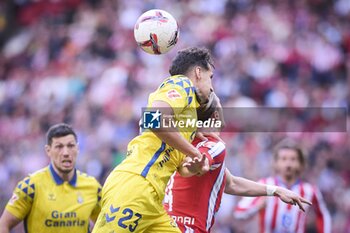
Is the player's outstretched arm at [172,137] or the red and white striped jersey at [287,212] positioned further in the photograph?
the red and white striped jersey at [287,212]

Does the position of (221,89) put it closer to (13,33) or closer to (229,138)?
(229,138)

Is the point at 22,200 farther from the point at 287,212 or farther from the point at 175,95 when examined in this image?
the point at 287,212

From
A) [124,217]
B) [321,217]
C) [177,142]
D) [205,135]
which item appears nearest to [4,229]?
[124,217]

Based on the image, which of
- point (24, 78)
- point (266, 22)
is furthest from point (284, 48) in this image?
point (24, 78)

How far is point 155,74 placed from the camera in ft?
54.2

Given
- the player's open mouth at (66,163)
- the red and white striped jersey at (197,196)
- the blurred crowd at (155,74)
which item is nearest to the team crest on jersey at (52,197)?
the player's open mouth at (66,163)

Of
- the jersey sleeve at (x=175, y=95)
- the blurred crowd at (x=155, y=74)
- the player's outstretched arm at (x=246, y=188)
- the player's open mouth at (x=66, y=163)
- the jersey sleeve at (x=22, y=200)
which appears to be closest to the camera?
the jersey sleeve at (x=175, y=95)

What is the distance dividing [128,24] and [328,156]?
5.90 metres

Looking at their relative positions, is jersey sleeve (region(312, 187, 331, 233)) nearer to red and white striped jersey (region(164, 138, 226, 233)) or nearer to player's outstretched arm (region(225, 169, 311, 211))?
player's outstretched arm (region(225, 169, 311, 211))

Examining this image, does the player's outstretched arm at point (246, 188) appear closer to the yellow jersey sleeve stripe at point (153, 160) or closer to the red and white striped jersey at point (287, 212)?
the yellow jersey sleeve stripe at point (153, 160)

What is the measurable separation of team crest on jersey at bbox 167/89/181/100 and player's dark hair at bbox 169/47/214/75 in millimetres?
438

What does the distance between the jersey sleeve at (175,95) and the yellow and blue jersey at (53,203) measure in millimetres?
2054

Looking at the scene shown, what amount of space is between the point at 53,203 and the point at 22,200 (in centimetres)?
32

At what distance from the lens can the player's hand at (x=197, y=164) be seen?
646 centimetres
